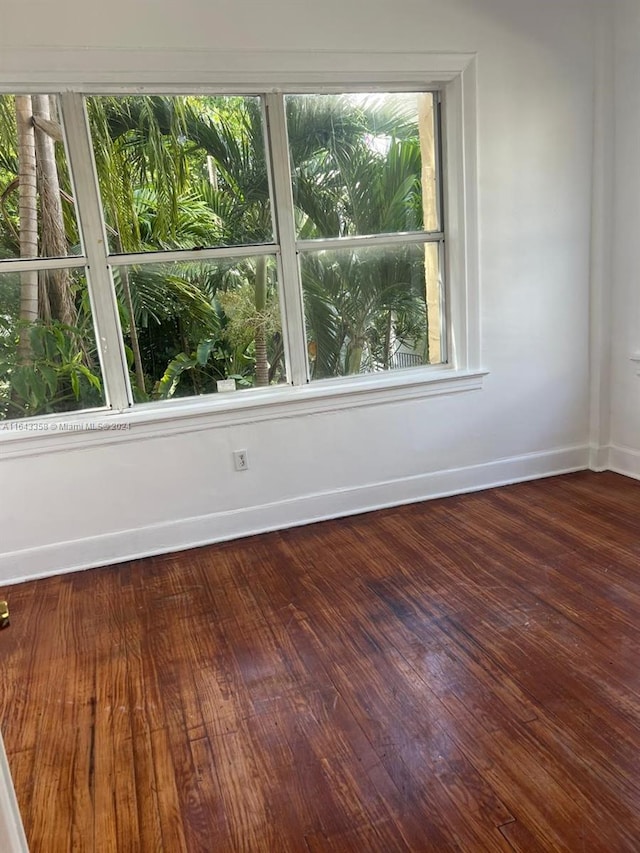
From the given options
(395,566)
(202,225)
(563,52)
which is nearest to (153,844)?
(395,566)

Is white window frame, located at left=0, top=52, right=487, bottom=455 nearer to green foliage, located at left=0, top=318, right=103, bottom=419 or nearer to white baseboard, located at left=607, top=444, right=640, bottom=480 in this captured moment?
green foliage, located at left=0, top=318, right=103, bottom=419

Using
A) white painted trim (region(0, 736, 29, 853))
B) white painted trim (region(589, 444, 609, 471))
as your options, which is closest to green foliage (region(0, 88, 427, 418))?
white painted trim (region(589, 444, 609, 471))

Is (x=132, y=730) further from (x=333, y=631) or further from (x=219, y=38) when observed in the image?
(x=219, y=38)

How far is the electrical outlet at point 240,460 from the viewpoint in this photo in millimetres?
3041

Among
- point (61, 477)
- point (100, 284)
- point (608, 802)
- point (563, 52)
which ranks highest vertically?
point (563, 52)

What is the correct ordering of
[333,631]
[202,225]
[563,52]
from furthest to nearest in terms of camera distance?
[563,52] < [202,225] < [333,631]

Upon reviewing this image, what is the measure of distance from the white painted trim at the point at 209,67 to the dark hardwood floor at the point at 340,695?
2188 mm

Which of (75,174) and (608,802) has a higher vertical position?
(75,174)

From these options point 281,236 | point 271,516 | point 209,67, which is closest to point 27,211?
point 209,67

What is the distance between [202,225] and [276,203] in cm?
39

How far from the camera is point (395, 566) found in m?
2.67

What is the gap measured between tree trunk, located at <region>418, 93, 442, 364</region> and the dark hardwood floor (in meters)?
1.13

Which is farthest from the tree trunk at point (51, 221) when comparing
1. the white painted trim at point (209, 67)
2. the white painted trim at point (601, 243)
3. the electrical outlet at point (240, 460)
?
the white painted trim at point (601, 243)

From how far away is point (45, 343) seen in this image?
2768 millimetres
